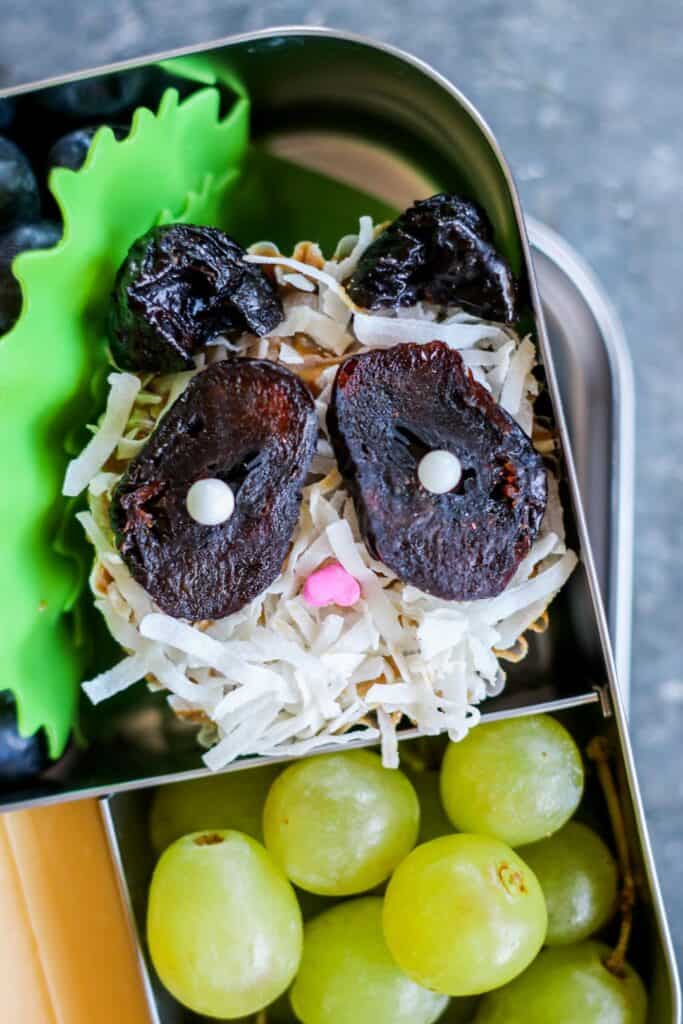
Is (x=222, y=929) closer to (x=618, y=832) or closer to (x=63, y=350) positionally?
(x=618, y=832)

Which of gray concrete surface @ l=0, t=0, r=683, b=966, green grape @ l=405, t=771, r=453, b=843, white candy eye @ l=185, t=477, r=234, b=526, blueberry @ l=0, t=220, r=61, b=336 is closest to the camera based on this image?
white candy eye @ l=185, t=477, r=234, b=526

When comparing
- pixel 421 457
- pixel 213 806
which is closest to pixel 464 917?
pixel 213 806

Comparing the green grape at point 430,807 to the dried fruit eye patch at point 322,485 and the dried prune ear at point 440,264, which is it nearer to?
the dried fruit eye patch at point 322,485

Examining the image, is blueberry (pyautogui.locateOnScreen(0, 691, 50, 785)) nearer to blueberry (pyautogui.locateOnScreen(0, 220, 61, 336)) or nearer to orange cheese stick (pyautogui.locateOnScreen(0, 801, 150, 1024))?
orange cheese stick (pyautogui.locateOnScreen(0, 801, 150, 1024))

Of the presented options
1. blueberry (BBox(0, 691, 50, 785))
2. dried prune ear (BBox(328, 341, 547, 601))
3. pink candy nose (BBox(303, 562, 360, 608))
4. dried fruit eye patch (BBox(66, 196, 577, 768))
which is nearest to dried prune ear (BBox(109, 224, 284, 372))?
dried fruit eye patch (BBox(66, 196, 577, 768))

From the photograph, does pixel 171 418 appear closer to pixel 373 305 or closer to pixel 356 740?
pixel 373 305

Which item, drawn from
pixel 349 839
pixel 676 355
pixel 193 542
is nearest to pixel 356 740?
pixel 349 839
